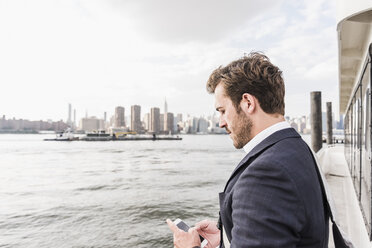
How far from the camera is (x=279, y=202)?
40.0 inches

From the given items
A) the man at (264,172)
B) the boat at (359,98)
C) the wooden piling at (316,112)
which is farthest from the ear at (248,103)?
the wooden piling at (316,112)

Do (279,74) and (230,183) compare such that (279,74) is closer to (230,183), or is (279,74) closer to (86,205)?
(230,183)

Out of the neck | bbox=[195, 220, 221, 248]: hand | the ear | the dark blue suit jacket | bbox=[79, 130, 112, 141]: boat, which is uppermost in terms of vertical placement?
the ear

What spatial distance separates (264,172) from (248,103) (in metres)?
0.37

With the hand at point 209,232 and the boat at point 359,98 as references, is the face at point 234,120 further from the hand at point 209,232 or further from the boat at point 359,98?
the hand at point 209,232

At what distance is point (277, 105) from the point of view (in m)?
1.31

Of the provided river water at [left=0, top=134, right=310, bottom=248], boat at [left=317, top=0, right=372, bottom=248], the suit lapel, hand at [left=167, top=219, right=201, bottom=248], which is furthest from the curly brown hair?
river water at [left=0, top=134, right=310, bottom=248]

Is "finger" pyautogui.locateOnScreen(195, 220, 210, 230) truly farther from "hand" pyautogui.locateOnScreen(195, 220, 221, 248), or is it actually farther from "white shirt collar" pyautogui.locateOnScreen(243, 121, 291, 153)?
"white shirt collar" pyautogui.locateOnScreen(243, 121, 291, 153)

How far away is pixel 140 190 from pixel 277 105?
1469 centimetres

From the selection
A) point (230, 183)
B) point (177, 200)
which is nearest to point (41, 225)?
point (177, 200)

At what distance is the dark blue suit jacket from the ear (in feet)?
0.73

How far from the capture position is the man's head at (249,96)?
1291 mm

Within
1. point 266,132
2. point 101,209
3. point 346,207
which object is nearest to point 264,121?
point 266,132

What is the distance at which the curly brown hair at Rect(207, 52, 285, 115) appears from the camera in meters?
1.29
